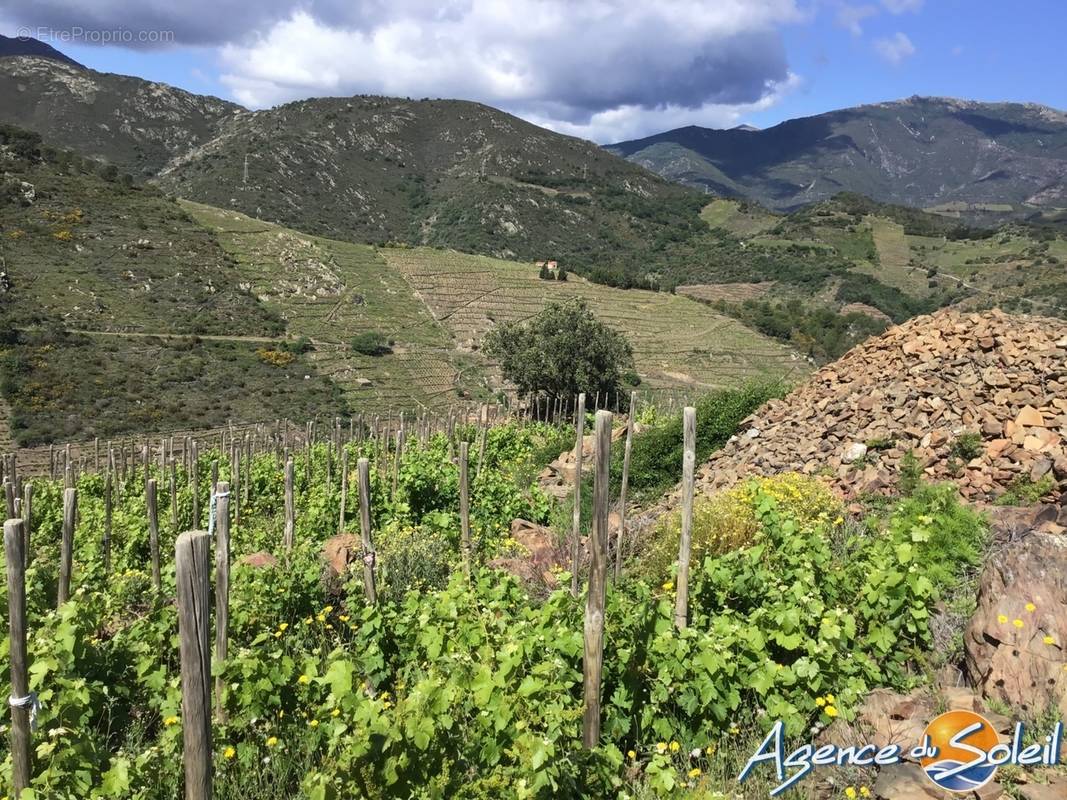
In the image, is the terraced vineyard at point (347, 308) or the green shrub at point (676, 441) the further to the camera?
the terraced vineyard at point (347, 308)

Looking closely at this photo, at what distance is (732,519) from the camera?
705 cm

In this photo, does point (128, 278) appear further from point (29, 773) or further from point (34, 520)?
point (29, 773)

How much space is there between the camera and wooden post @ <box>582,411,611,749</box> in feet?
12.2

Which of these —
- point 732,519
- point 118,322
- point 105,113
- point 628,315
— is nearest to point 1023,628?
point 732,519

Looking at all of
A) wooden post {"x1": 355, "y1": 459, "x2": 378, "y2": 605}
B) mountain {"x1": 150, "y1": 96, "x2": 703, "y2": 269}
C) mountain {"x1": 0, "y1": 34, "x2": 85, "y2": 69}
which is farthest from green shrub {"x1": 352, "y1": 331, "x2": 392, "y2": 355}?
mountain {"x1": 0, "y1": 34, "x2": 85, "y2": 69}

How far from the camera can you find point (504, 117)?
141250 millimetres

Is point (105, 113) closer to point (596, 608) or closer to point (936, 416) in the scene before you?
point (936, 416)

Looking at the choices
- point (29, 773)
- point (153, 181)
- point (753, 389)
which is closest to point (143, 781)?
point (29, 773)

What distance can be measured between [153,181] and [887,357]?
10771 cm

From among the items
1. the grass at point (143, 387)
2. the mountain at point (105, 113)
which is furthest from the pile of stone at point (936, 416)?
the mountain at point (105, 113)

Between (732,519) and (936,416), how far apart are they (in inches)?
167

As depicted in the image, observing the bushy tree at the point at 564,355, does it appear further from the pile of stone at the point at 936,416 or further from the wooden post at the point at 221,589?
the wooden post at the point at 221,589

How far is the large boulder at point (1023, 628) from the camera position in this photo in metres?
3.86

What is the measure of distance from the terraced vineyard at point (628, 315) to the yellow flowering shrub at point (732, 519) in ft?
109
